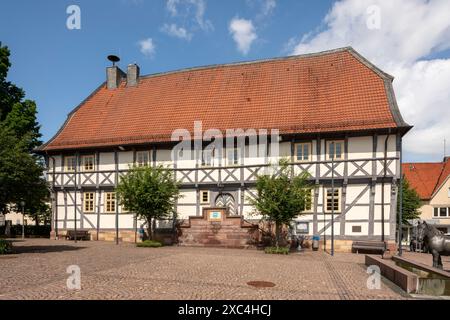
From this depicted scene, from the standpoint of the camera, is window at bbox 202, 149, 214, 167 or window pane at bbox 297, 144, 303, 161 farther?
window at bbox 202, 149, 214, 167

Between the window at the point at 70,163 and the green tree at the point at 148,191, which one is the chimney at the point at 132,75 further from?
the green tree at the point at 148,191

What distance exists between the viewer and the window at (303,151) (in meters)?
19.7

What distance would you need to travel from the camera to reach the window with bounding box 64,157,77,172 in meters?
24.0

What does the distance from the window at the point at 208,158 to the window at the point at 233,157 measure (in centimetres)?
100

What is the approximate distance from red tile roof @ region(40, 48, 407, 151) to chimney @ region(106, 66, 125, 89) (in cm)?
75

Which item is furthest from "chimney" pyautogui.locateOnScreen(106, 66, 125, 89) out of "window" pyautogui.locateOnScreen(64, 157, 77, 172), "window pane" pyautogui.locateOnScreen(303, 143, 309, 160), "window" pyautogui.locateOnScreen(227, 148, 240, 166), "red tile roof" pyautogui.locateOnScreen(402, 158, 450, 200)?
"red tile roof" pyautogui.locateOnScreen(402, 158, 450, 200)

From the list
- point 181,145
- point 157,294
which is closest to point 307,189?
point 181,145

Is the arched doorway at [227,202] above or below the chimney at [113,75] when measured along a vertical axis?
below

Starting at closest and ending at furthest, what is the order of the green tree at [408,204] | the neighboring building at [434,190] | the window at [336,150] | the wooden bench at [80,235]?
1. the window at [336,150]
2. the wooden bench at [80,235]
3. the green tree at [408,204]
4. the neighboring building at [434,190]

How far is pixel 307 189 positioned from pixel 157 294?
11.0 metres

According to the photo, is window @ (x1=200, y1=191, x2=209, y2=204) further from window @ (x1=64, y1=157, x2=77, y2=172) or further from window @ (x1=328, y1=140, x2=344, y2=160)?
window @ (x1=64, y1=157, x2=77, y2=172)

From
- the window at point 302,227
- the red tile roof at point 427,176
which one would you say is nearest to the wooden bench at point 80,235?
the window at point 302,227

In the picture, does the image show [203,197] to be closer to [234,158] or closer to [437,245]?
[234,158]

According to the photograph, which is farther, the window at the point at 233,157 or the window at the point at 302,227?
the window at the point at 233,157
